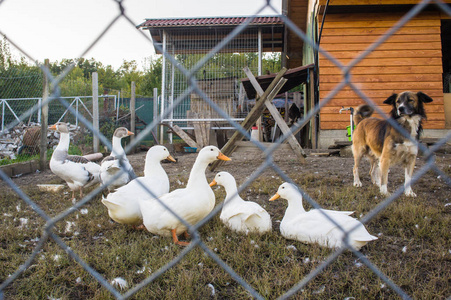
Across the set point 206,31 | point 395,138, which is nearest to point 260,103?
point 395,138

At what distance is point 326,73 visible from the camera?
7441 millimetres

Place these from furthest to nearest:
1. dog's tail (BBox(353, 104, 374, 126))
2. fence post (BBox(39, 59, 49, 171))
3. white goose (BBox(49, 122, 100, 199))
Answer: fence post (BBox(39, 59, 49, 171)) < dog's tail (BBox(353, 104, 374, 126)) < white goose (BBox(49, 122, 100, 199))

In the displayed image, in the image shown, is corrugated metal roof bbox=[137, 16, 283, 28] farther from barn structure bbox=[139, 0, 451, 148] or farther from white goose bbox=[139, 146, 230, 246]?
white goose bbox=[139, 146, 230, 246]

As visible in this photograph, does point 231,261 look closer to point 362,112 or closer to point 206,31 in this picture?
point 362,112

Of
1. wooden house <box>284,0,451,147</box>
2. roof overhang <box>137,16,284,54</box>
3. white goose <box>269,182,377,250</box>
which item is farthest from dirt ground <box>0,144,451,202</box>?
roof overhang <box>137,16,284,54</box>

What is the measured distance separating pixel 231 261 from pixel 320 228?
0.67 meters

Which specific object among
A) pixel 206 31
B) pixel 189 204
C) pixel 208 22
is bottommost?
pixel 189 204

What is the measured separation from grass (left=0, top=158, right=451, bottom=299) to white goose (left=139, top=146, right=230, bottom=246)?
133 mm

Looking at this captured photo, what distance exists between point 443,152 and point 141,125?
9.18m

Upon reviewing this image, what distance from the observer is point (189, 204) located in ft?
7.59

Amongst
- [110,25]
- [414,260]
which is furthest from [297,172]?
[110,25]

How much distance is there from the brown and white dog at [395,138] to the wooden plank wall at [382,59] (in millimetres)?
3142

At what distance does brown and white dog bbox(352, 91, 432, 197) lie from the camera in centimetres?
342

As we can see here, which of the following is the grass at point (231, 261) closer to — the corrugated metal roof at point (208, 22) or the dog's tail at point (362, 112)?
the dog's tail at point (362, 112)
